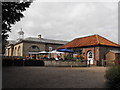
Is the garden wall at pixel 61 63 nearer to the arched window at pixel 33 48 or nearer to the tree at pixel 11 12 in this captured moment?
the tree at pixel 11 12

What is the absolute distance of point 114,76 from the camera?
16.3 feet

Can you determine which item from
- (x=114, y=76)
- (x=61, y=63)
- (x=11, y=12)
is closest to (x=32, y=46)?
(x=61, y=63)

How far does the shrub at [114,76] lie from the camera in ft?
15.9

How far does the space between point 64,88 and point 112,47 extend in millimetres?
20969

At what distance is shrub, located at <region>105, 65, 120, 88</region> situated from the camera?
15.9 feet

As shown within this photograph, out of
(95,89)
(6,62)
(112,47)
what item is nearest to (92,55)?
(112,47)

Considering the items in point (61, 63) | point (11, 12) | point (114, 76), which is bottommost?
point (61, 63)

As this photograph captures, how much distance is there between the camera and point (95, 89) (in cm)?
493

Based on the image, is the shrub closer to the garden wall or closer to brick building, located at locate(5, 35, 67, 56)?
the garden wall

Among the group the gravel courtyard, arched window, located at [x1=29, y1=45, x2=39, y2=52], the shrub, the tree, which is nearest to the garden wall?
the gravel courtyard

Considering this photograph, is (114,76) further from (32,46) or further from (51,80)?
(32,46)

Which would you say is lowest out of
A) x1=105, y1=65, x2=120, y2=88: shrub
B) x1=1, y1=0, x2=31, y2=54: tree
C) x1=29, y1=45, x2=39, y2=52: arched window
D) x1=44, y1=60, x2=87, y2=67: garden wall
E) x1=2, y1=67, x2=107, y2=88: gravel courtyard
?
x1=44, y1=60, x2=87, y2=67: garden wall

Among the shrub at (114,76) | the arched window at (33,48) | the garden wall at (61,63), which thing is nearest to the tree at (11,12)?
the shrub at (114,76)

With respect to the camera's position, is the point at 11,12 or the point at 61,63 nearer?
the point at 11,12
